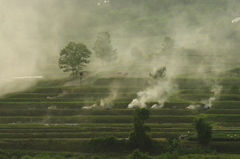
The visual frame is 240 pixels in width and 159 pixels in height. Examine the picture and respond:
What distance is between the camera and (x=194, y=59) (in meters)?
189

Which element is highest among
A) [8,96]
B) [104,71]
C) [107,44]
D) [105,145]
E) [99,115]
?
[107,44]

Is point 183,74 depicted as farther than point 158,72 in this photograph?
Yes

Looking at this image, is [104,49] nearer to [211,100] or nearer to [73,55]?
[73,55]

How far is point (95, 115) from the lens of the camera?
11381cm

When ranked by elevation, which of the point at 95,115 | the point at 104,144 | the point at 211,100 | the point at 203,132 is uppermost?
the point at 211,100

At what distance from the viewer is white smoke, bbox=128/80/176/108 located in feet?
391

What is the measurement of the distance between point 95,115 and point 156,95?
1077 inches

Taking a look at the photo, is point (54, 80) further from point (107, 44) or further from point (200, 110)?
point (200, 110)

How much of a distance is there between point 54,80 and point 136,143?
79633mm

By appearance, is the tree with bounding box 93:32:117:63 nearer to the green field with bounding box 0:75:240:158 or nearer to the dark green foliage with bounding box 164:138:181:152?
the green field with bounding box 0:75:240:158

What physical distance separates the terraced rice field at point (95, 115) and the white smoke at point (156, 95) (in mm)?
2416

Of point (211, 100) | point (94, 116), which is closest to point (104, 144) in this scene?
point (94, 116)

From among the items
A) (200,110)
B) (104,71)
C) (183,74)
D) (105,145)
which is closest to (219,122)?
(200,110)

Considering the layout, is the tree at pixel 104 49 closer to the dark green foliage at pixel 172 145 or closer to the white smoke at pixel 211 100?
the white smoke at pixel 211 100
